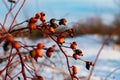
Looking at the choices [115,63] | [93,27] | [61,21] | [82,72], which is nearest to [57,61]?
[82,72]

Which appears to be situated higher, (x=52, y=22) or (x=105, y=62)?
(x=105, y=62)

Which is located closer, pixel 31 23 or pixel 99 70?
pixel 31 23

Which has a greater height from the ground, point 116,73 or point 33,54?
point 116,73

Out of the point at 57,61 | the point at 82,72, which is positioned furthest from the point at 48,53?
the point at 57,61

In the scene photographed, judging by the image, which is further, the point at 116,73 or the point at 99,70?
the point at 99,70

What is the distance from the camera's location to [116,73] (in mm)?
2311

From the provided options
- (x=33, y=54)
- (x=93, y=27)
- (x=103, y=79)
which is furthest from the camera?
(x=93, y=27)

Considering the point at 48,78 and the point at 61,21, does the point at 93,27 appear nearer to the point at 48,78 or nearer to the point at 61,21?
the point at 48,78

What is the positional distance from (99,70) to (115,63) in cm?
33

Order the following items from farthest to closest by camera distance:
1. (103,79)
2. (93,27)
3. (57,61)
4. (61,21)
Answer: (93,27)
(57,61)
(103,79)
(61,21)

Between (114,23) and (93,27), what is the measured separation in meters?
0.73

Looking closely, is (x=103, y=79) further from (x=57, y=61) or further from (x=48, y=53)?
(x=48, y=53)

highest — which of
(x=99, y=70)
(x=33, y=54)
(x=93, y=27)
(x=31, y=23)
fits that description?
(x=93, y=27)

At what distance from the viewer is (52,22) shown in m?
1.22
